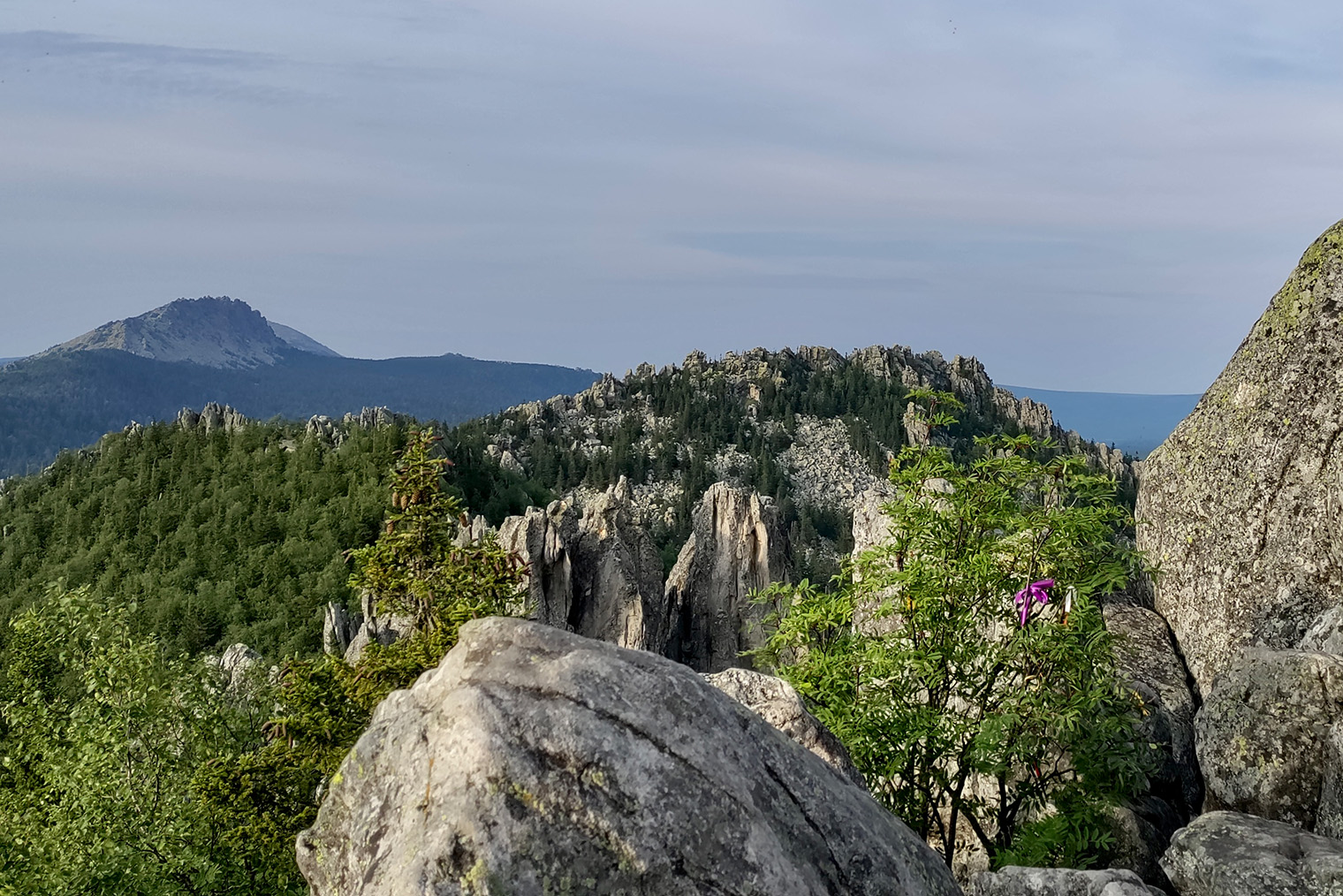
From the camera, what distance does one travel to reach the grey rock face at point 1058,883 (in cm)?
1094

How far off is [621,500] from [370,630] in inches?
1429

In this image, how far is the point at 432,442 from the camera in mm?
16016

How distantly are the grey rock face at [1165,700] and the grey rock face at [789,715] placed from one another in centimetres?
775

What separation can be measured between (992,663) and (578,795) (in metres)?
10.5

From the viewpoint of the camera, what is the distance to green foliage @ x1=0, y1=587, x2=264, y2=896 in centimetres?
1652

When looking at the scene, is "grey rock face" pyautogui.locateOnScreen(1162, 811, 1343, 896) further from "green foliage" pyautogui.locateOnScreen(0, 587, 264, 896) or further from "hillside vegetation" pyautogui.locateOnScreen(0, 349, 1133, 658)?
"hillside vegetation" pyautogui.locateOnScreen(0, 349, 1133, 658)

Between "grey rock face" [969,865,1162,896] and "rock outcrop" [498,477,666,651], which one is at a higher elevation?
"grey rock face" [969,865,1162,896]

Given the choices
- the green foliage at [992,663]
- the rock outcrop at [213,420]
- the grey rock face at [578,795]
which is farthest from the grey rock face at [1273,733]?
the rock outcrop at [213,420]

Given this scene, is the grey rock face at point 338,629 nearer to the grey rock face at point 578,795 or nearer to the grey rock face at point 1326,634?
the grey rock face at point 1326,634

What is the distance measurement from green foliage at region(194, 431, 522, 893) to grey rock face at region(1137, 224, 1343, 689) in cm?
1302

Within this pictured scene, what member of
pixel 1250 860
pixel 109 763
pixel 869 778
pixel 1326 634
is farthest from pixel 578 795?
pixel 109 763

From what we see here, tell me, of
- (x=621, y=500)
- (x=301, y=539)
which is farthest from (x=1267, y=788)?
(x=301, y=539)

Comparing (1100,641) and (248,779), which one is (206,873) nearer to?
(248,779)

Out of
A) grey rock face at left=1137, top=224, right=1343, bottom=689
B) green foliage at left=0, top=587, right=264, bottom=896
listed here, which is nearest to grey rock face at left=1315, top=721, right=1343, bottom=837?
grey rock face at left=1137, top=224, right=1343, bottom=689
